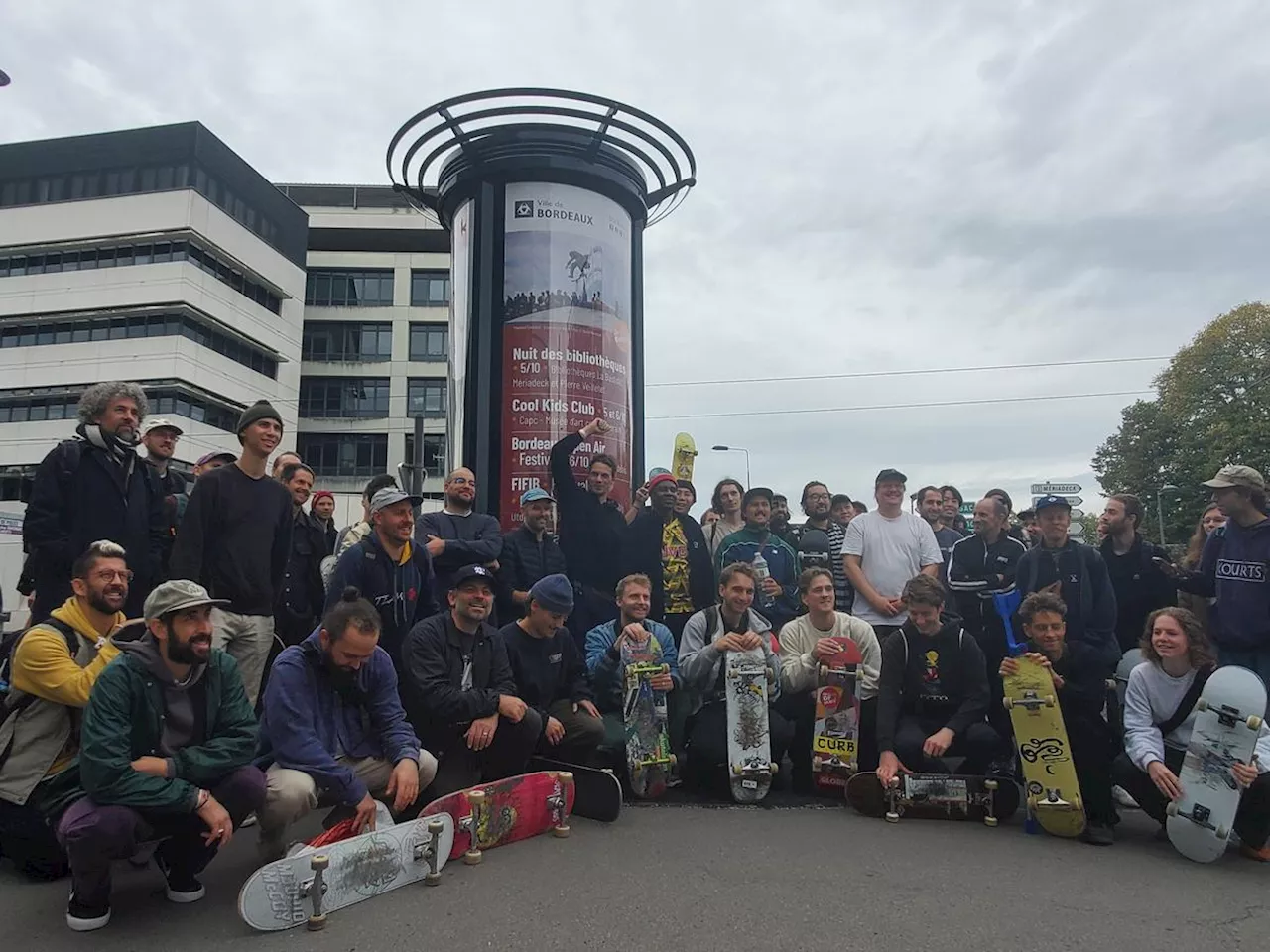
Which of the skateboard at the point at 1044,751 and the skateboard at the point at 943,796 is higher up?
the skateboard at the point at 1044,751

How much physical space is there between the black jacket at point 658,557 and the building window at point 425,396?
41649 mm

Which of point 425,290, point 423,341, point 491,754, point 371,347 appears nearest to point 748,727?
point 491,754

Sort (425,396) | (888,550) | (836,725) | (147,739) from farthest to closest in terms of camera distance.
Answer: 1. (425,396)
2. (888,550)
3. (836,725)
4. (147,739)

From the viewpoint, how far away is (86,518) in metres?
4.51

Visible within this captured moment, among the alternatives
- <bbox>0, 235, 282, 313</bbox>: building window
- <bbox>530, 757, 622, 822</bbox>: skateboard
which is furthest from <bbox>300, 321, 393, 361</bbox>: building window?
<bbox>530, 757, 622, 822</bbox>: skateboard

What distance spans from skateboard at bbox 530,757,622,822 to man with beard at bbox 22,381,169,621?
2.76 meters

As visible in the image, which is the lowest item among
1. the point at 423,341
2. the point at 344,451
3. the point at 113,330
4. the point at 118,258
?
the point at 344,451

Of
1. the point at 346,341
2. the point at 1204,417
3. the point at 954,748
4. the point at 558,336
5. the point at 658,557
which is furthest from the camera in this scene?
the point at 346,341

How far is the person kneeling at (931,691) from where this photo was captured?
194 inches

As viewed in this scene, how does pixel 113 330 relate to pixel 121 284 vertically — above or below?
below

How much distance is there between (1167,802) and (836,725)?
70.1 inches

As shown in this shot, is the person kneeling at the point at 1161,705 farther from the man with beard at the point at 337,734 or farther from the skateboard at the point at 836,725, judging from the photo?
the man with beard at the point at 337,734

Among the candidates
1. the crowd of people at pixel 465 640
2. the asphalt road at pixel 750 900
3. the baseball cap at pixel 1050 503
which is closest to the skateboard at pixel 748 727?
the crowd of people at pixel 465 640

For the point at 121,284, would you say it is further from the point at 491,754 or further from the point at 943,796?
the point at 943,796
